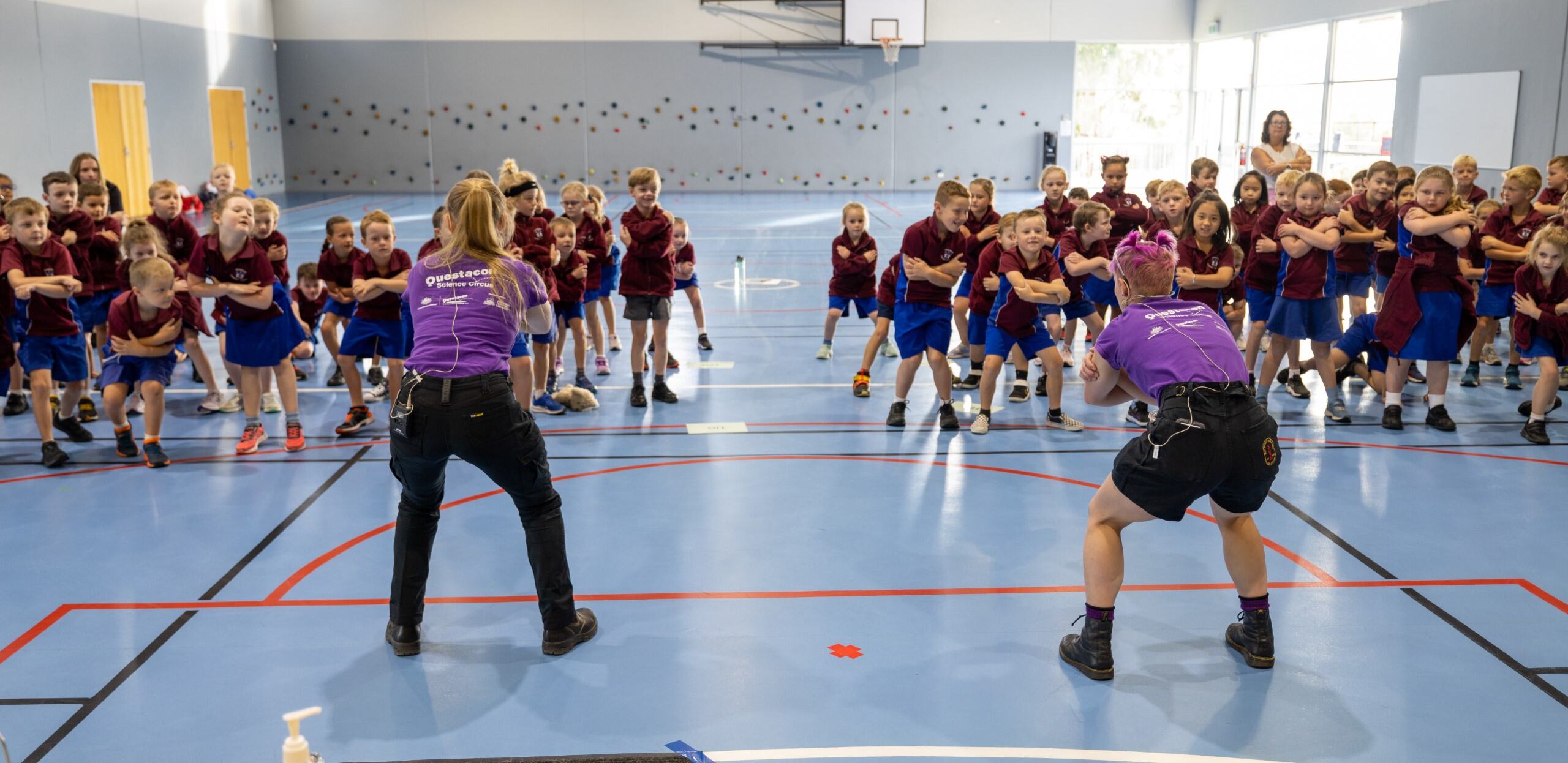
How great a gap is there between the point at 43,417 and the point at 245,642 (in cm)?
335

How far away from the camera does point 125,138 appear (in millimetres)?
20219

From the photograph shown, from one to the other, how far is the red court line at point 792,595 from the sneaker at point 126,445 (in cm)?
231

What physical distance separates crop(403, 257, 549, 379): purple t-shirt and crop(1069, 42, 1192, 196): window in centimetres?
2543

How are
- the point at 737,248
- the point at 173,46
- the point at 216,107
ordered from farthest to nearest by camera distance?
the point at 216,107 < the point at 173,46 < the point at 737,248

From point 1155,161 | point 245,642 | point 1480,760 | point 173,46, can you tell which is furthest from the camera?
point 1155,161

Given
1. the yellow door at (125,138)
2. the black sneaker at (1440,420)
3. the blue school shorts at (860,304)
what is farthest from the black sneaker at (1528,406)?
the yellow door at (125,138)

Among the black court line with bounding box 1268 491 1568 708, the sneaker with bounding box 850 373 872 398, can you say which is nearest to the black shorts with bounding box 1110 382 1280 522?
the black court line with bounding box 1268 491 1568 708

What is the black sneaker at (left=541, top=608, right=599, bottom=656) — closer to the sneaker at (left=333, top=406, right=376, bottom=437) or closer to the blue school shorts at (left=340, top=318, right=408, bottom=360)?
the blue school shorts at (left=340, top=318, right=408, bottom=360)

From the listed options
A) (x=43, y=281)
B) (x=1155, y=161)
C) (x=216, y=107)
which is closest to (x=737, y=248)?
(x=43, y=281)

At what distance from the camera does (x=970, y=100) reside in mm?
27828

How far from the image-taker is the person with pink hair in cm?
371

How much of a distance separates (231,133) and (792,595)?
23876 mm

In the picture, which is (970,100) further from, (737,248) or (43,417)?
(43,417)

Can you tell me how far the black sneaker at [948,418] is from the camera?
734cm
